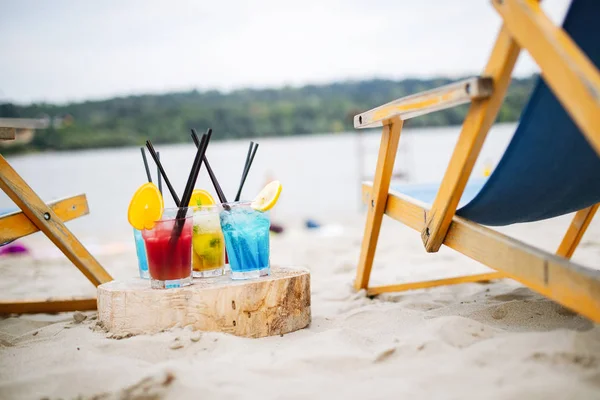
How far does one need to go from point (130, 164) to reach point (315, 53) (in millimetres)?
16079

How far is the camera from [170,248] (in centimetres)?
177

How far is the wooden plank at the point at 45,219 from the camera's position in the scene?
6.91 feet

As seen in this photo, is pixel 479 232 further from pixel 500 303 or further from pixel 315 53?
pixel 315 53

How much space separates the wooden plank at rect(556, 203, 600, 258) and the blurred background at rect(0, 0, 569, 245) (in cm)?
1254

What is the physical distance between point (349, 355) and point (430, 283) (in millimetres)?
1097

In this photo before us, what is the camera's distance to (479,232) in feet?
5.25

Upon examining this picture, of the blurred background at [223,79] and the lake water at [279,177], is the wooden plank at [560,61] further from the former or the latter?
the blurred background at [223,79]

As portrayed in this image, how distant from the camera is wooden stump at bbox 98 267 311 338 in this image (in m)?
1.75

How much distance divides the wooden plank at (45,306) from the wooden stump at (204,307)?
681 millimetres

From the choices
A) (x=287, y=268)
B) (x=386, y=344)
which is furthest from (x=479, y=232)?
(x=287, y=268)

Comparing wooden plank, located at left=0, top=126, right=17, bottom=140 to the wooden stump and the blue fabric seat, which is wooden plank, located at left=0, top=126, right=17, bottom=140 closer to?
the wooden stump

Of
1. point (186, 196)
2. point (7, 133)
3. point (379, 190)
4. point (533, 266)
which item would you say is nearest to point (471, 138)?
point (533, 266)

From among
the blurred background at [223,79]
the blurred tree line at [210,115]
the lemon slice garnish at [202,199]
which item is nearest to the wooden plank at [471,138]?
the lemon slice garnish at [202,199]

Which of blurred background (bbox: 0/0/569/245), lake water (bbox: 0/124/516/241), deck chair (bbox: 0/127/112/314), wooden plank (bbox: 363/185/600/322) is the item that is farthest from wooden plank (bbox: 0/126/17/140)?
blurred background (bbox: 0/0/569/245)
